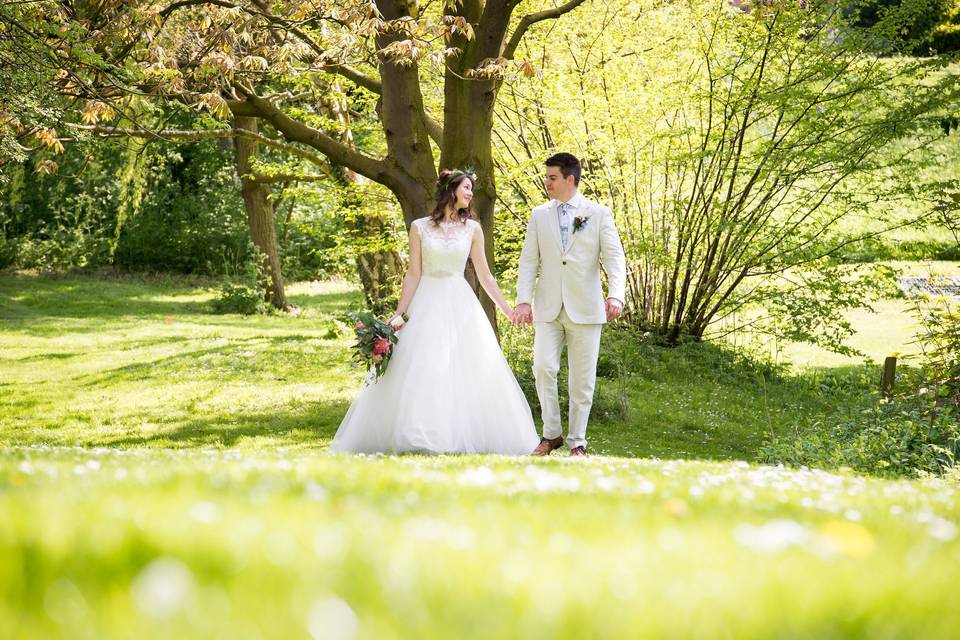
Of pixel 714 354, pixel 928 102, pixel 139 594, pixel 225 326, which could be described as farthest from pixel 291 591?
pixel 225 326

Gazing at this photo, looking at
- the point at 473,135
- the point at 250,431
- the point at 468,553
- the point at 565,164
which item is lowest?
the point at 250,431

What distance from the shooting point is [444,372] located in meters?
7.50

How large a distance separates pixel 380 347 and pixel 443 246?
43.8 inches

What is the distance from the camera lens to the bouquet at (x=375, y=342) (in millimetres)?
7500

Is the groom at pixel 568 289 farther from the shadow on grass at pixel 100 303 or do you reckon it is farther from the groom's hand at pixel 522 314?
the shadow on grass at pixel 100 303

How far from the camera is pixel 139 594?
58.8 inches

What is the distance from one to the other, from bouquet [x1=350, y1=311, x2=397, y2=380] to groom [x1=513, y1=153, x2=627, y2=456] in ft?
3.73

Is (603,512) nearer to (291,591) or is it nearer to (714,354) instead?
(291,591)

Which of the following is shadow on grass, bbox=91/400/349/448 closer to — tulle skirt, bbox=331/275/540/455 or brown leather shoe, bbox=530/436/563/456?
tulle skirt, bbox=331/275/540/455

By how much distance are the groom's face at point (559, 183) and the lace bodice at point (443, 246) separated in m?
0.85

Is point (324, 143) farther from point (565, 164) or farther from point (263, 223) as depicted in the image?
point (263, 223)

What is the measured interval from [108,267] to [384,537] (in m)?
28.8

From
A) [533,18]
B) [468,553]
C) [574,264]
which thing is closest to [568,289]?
[574,264]

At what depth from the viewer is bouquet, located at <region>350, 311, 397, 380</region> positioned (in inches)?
295
